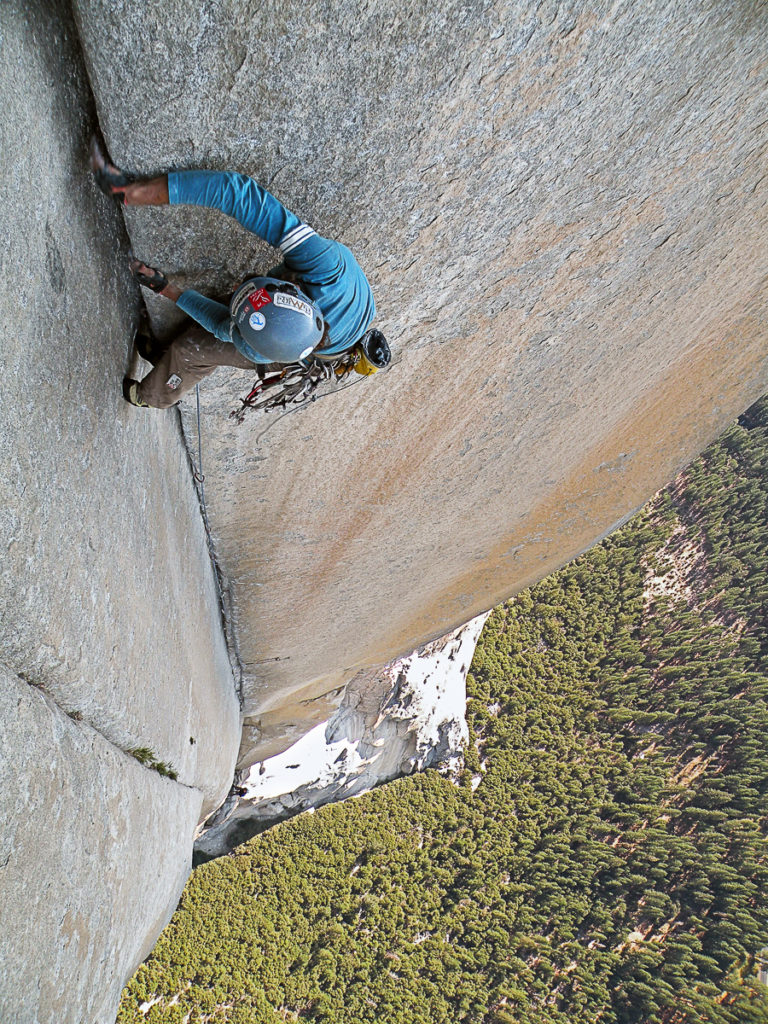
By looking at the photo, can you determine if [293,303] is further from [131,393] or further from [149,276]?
[131,393]

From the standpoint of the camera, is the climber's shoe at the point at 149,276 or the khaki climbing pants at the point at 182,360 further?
the khaki climbing pants at the point at 182,360

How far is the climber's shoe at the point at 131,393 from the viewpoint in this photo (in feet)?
8.34

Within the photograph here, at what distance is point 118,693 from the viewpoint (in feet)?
8.39

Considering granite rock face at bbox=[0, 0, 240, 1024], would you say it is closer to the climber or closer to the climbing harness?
the climber

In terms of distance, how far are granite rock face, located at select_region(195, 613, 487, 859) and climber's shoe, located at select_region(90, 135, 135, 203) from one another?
732 cm

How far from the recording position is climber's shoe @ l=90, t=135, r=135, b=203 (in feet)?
6.29

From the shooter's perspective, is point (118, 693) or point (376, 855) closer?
point (118, 693)

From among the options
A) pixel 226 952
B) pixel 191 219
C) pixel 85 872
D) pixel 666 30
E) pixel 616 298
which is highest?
pixel 666 30

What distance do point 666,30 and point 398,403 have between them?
6.39 feet

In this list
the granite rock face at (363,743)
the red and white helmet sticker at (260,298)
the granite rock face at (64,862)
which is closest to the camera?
the granite rock face at (64,862)

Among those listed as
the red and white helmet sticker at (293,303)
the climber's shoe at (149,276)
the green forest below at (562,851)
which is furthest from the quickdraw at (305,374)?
the green forest below at (562,851)

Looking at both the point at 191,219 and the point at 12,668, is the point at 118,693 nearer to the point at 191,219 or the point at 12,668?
the point at 12,668

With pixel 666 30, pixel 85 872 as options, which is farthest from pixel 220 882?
pixel 666 30

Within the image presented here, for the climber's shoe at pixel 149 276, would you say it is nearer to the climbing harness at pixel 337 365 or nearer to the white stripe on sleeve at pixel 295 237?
the climbing harness at pixel 337 365
